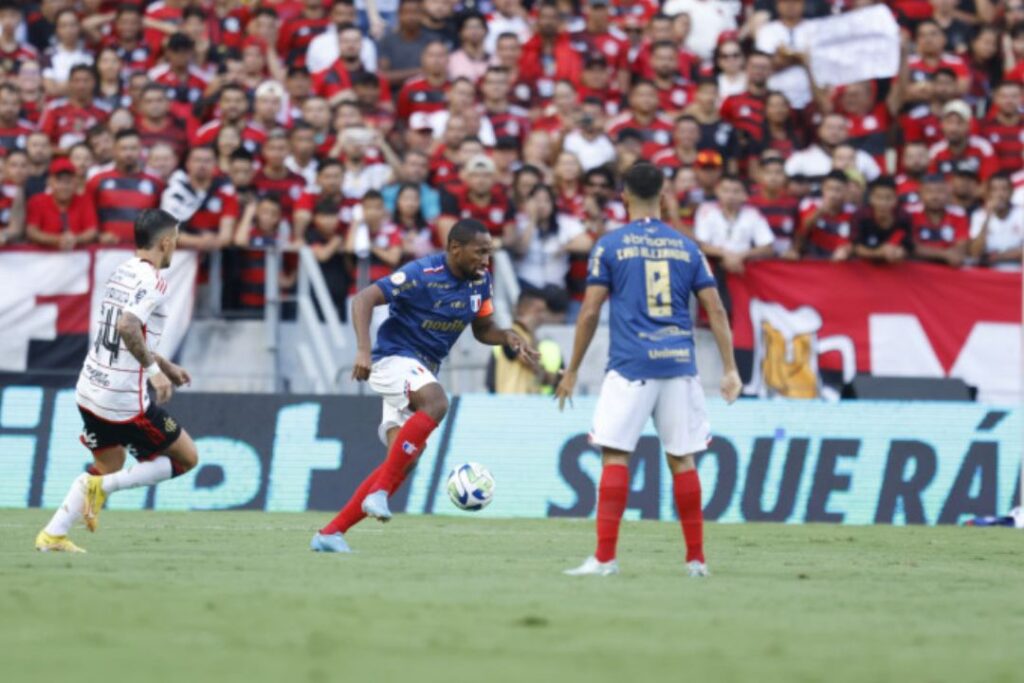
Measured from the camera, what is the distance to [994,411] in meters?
18.9

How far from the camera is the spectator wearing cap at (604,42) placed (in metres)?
23.0

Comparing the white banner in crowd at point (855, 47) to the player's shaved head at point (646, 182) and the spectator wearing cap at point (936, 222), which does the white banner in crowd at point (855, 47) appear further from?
the player's shaved head at point (646, 182)

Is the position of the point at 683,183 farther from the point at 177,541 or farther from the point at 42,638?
the point at 42,638

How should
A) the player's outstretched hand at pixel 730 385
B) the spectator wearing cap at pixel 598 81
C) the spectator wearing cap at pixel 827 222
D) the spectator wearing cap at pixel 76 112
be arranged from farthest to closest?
1. the spectator wearing cap at pixel 598 81
2. the spectator wearing cap at pixel 76 112
3. the spectator wearing cap at pixel 827 222
4. the player's outstretched hand at pixel 730 385

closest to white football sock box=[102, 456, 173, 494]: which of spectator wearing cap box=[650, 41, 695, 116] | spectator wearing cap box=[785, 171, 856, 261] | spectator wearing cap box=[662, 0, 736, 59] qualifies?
spectator wearing cap box=[785, 171, 856, 261]

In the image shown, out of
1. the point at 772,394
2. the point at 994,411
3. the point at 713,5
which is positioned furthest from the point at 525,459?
the point at 713,5

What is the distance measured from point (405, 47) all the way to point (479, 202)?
13.8ft

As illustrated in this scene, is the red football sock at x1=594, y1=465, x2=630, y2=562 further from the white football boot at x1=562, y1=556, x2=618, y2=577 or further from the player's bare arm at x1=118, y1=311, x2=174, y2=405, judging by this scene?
the player's bare arm at x1=118, y1=311, x2=174, y2=405

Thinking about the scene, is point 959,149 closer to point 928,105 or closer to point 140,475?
point 928,105

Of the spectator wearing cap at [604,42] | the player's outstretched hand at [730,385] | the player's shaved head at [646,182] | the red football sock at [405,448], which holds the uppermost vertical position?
Result: the spectator wearing cap at [604,42]

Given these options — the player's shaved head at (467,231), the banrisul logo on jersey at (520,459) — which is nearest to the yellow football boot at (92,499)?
the player's shaved head at (467,231)

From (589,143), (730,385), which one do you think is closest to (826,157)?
(589,143)

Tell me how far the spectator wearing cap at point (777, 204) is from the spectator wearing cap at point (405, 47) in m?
4.83

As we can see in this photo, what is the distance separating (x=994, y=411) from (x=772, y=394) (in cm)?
228
